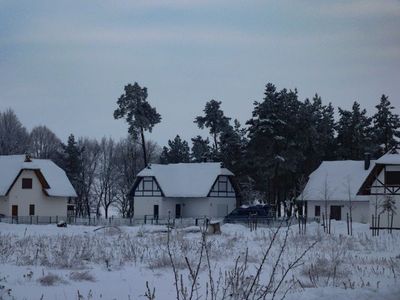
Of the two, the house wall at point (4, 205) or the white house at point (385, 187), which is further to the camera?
the house wall at point (4, 205)

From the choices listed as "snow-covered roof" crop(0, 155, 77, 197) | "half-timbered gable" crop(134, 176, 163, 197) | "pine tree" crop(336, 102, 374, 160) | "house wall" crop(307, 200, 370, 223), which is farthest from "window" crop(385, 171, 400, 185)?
"snow-covered roof" crop(0, 155, 77, 197)

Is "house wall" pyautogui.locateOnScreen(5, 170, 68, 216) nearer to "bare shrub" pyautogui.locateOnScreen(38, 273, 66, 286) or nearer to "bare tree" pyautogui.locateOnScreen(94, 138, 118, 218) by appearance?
"bare tree" pyautogui.locateOnScreen(94, 138, 118, 218)

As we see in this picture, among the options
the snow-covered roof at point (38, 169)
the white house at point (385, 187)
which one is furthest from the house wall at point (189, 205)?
the white house at point (385, 187)

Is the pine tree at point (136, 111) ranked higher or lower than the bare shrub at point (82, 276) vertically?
higher

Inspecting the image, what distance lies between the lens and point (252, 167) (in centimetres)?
6625

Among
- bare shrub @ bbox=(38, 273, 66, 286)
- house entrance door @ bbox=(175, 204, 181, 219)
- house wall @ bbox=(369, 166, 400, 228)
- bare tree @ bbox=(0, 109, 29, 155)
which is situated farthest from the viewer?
bare tree @ bbox=(0, 109, 29, 155)

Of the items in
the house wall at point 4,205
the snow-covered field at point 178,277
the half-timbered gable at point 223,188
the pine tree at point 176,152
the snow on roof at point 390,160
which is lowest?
the snow-covered field at point 178,277

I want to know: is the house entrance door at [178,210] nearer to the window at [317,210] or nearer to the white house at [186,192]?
the white house at [186,192]

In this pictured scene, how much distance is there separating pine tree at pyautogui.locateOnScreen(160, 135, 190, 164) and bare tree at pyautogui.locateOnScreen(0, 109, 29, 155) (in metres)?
18.4

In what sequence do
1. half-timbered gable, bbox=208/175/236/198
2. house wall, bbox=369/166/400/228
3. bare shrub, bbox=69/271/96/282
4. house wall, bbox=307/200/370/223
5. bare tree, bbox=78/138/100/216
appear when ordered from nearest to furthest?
bare shrub, bbox=69/271/96/282 → house wall, bbox=369/166/400/228 → house wall, bbox=307/200/370/223 → half-timbered gable, bbox=208/175/236/198 → bare tree, bbox=78/138/100/216

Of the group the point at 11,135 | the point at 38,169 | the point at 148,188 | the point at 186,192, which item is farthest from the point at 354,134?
the point at 11,135

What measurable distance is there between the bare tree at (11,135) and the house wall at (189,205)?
20976 millimetres

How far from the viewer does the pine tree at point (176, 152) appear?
84.5 m

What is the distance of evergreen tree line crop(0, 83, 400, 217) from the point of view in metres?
62.2
